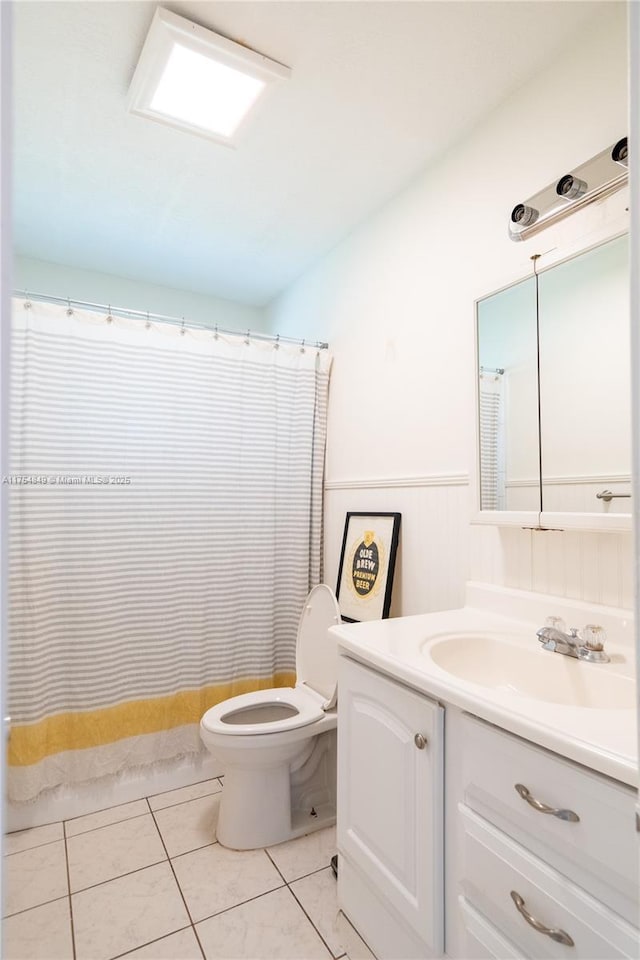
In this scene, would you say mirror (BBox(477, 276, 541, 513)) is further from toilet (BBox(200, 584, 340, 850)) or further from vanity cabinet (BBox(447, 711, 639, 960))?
Result: toilet (BBox(200, 584, 340, 850))

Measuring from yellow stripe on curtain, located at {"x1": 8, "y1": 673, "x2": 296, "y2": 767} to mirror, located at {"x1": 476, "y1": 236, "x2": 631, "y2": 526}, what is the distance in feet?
4.93

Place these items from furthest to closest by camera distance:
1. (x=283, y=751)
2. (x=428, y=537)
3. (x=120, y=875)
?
1. (x=428, y=537)
2. (x=283, y=751)
3. (x=120, y=875)

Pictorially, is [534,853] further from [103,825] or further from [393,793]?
[103,825]

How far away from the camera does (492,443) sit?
4.70ft

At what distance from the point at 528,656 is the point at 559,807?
0.47 meters

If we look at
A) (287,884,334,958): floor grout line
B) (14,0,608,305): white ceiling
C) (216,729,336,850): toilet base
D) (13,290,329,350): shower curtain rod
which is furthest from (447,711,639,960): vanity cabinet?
(13,290,329,350): shower curtain rod

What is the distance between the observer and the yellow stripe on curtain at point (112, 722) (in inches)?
70.1


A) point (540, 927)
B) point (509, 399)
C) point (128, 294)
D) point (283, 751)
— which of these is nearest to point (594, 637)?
point (540, 927)

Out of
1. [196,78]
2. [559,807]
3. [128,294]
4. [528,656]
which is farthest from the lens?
[128,294]

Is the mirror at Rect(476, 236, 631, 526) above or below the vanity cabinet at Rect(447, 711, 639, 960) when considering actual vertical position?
above

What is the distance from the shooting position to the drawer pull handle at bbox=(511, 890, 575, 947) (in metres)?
0.74

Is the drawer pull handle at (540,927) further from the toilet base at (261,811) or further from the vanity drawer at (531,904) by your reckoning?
the toilet base at (261,811)

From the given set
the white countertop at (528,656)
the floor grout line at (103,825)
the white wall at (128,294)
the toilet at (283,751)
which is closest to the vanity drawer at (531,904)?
the white countertop at (528,656)

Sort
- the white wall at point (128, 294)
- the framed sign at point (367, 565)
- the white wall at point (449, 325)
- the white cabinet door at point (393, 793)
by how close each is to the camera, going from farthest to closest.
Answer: the white wall at point (128, 294)
the framed sign at point (367, 565)
the white wall at point (449, 325)
the white cabinet door at point (393, 793)
